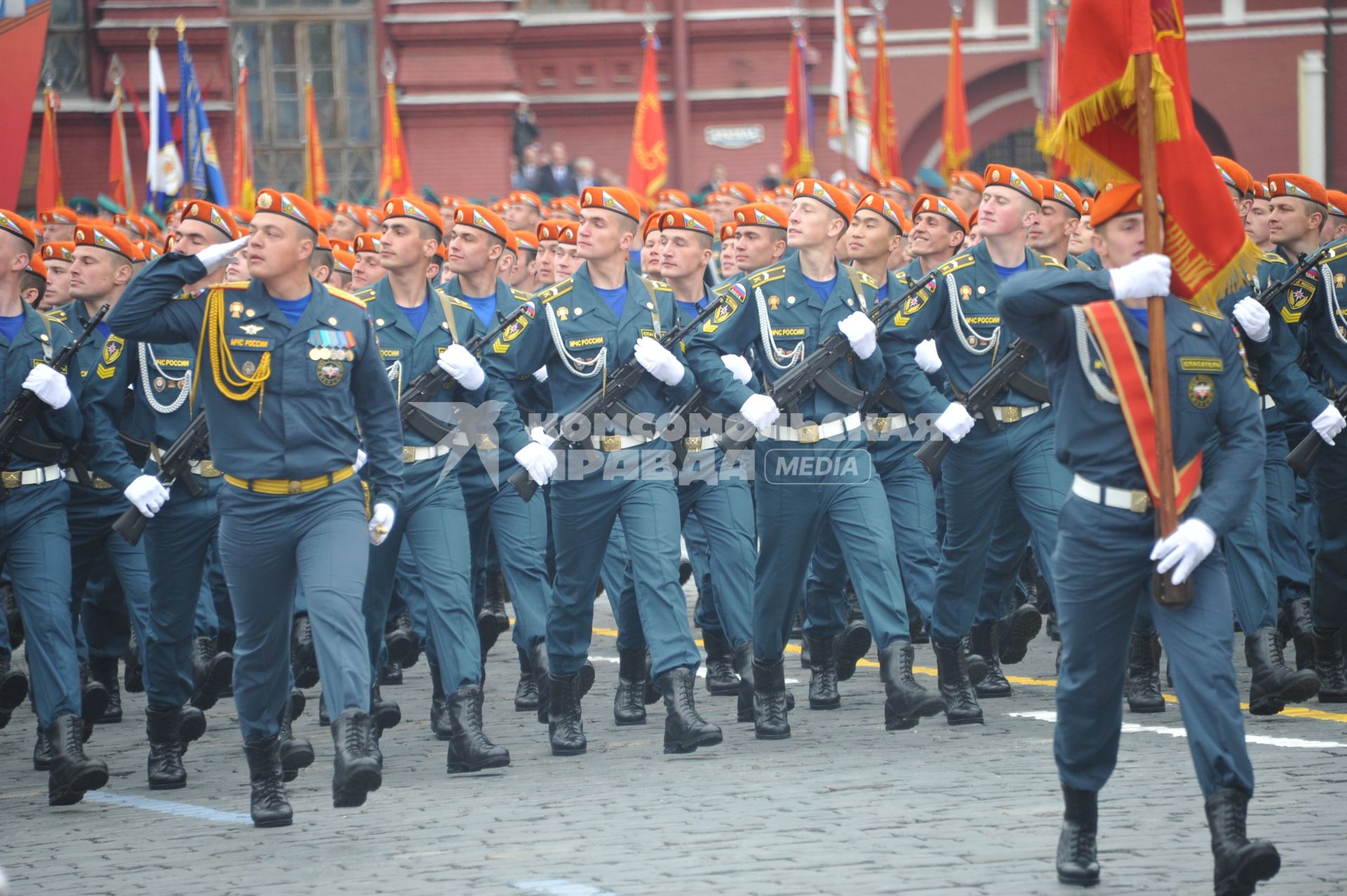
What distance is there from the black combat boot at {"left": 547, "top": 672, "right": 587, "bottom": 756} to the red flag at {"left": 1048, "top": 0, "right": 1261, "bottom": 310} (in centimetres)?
323

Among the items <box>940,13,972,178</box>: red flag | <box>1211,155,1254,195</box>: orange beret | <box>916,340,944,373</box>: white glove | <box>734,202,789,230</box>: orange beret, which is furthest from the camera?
<box>940,13,972,178</box>: red flag

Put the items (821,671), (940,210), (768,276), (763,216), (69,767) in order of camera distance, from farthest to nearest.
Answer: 1. (940,210)
2. (763,216)
3. (821,671)
4. (768,276)
5. (69,767)

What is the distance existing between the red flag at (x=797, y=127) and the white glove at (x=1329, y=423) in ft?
37.1

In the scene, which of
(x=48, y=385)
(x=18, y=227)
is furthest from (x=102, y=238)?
(x=48, y=385)

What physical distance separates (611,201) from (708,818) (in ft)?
10.4

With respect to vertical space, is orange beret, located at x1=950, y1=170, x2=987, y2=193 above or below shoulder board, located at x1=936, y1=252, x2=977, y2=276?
above

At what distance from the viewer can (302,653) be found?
10164 mm

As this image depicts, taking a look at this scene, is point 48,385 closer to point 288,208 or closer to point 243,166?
point 288,208

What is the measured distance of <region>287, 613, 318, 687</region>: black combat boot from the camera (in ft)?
33.3

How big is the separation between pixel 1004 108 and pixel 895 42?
84.8 inches

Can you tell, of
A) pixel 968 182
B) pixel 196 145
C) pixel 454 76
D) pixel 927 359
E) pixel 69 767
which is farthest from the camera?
pixel 454 76

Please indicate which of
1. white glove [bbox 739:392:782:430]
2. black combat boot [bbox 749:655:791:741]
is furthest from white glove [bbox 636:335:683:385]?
black combat boot [bbox 749:655:791:741]

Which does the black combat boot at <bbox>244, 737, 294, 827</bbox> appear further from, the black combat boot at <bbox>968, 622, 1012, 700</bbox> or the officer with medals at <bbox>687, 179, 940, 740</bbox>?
the black combat boot at <bbox>968, 622, 1012, 700</bbox>

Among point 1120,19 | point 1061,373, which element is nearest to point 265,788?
point 1061,373
